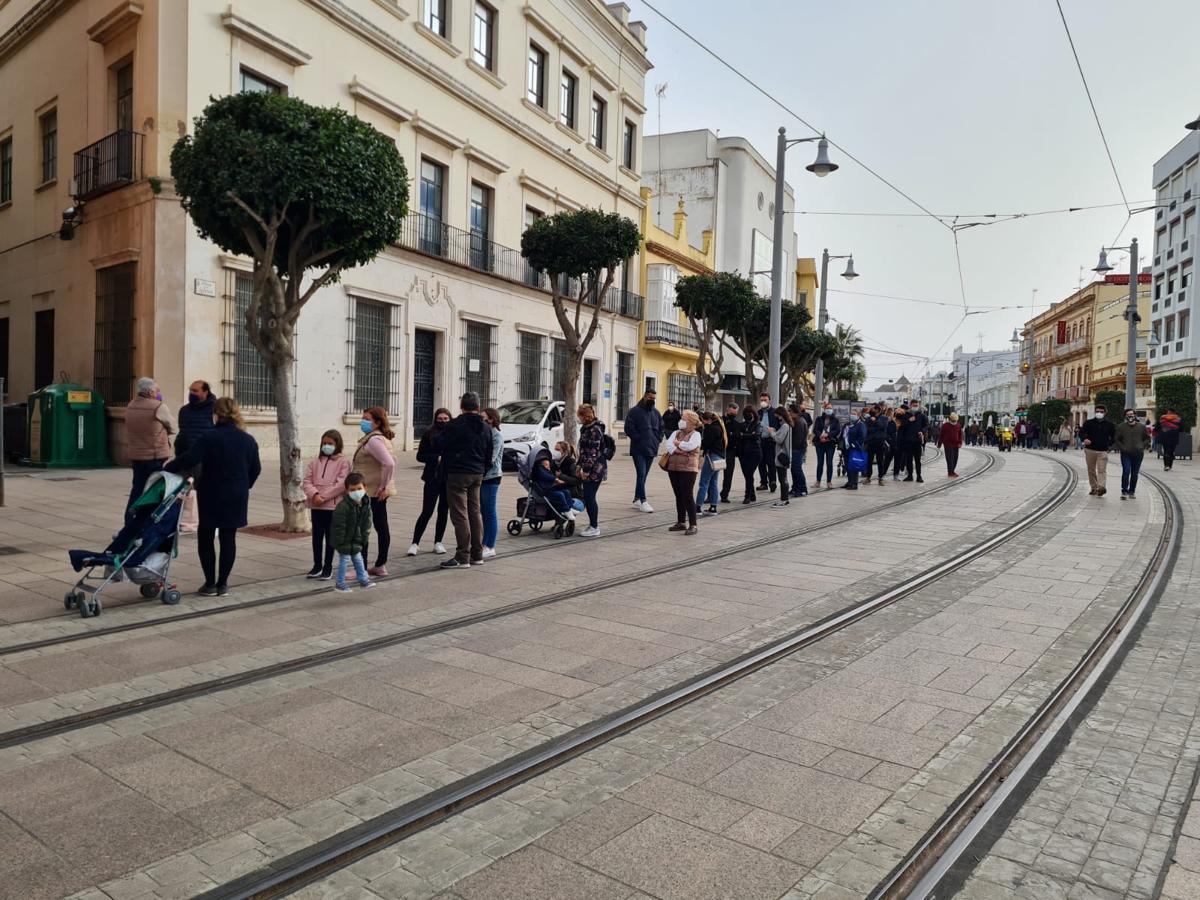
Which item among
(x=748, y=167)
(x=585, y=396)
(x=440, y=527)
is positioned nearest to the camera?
(x=440, y=527)

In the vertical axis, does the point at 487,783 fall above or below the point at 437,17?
below

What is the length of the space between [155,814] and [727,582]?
579 cm

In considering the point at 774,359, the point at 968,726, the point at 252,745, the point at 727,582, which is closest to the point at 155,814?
the point at 252,745

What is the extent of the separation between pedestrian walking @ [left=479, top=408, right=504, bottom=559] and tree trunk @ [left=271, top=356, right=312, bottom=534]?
7.92 feet

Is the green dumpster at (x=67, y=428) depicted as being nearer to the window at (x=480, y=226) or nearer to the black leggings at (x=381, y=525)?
the window at (x=480, y=226)

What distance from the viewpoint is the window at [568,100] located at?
2969cm

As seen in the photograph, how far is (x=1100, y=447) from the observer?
17.7 meters

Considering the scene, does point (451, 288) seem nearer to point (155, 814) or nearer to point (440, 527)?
point (440, 527)

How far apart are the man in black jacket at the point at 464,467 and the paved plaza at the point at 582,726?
17.5 inches

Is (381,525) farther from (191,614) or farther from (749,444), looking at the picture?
(749,444)

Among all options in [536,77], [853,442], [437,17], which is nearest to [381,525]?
[853,442]

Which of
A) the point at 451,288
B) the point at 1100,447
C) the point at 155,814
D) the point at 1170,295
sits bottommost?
the point at 155,814

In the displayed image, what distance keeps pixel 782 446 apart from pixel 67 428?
44.9ft

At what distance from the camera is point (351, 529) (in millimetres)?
7684
